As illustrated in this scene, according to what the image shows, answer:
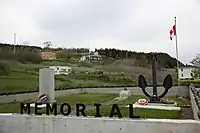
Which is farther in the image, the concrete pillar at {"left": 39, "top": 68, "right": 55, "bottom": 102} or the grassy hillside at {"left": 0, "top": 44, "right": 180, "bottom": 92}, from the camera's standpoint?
the grassy hillside at {"left": 0, "top": 44, "right": 180, "bottom": 92}

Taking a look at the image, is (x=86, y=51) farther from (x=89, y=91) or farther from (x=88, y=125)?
(x=88, y=125)

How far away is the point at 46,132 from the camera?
1045 cm

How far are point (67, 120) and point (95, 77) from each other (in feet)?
161

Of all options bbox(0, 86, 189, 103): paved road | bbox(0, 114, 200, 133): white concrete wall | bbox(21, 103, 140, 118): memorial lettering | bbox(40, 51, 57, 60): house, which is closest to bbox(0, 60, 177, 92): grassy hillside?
bbox(40, 51, 57, 60): house

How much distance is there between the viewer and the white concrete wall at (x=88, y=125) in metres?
8.73

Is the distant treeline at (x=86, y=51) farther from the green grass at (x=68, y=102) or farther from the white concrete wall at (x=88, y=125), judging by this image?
the white concrete wall at (x=88, y=125)

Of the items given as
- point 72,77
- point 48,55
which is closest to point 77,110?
point 72,77

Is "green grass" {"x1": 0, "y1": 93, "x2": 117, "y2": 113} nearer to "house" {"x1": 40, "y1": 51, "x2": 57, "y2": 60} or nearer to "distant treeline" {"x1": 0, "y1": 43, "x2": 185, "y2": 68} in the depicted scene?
"distant treeline" {"x1": 0, "y1": 43, "x2": 185, "y2": 68}

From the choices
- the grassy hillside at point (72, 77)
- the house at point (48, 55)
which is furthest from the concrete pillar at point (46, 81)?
the house at point (48, 55)

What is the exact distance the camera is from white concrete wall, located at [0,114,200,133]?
8734 mm

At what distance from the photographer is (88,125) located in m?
9.91

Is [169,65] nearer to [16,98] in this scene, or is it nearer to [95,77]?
[95,77]

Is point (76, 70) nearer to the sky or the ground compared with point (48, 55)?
nearer to the ground

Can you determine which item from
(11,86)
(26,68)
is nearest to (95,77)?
(26,68)
